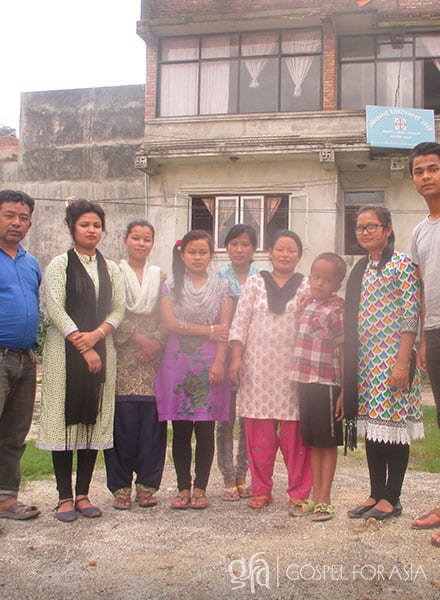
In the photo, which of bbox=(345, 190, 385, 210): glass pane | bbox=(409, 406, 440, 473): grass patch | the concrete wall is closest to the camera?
bbox=(409, 406, 440, 473): grass patch

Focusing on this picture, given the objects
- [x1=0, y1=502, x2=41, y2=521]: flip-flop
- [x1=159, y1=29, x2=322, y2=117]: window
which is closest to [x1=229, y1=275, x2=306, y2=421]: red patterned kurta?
[x1=0, y1=502, x2=41, y2=521]: flip-flop

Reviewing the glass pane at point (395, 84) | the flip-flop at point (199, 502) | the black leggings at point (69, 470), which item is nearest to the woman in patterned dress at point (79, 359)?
the black leggings at point (69, 470)

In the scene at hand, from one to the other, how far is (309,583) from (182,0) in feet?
48.5

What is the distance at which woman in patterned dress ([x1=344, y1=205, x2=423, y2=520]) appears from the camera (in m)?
3.68

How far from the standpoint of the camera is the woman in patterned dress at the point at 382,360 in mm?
3680

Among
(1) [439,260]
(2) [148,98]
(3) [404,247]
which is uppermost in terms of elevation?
(2) [148,98]

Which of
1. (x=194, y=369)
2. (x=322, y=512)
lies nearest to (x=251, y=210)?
(x=194, y=369)

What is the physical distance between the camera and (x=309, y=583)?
2.93m

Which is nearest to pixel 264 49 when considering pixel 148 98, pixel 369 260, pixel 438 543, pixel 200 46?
pixel 200 46

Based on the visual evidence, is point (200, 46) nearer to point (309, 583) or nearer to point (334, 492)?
point (334, 492)

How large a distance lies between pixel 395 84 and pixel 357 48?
1269 mm

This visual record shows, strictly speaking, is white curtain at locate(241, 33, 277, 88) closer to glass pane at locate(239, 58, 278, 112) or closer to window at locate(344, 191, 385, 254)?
glass pane at locate(239, 58, 278, 112)

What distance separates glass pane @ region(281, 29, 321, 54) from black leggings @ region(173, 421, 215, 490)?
12.6 meters

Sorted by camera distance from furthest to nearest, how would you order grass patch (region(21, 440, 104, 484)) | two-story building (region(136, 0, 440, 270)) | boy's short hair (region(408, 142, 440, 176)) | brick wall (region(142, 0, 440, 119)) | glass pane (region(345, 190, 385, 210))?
glass pane (region(345, 190, 385, 210))
two-story building (region(136, 0, 440, 270))
brick wall (region(142, 0, 440, 119))
grass patch (region(21, 440, 104, 484))
boy's short hair (region(408, 142, 440, 176))
